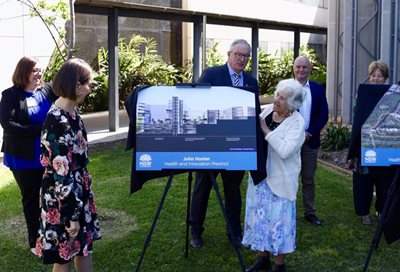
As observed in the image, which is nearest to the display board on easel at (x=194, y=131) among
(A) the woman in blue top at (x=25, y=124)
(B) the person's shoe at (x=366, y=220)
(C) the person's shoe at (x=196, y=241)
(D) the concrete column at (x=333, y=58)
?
(A) the woman in blue top at (x=25, y=124)

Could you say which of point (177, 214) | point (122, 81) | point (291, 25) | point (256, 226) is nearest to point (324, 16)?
point (291, 25)

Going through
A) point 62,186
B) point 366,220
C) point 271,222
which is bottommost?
point 366,220

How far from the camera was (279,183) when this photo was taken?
5.04 m

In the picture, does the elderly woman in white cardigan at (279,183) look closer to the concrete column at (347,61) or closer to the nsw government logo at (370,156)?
the nsw government logo at (370,156)

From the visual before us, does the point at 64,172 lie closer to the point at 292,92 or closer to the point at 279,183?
the point at 279,183

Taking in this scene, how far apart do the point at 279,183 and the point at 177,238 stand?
171 centimetres

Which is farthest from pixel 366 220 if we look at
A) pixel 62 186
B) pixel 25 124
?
pixel 62 186

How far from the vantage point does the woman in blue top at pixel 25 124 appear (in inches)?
215

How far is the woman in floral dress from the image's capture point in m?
4.01

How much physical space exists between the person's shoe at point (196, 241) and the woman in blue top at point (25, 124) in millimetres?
1592

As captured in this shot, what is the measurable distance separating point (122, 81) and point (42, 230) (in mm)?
13473

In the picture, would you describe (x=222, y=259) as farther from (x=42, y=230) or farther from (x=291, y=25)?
(x=291, y=25)

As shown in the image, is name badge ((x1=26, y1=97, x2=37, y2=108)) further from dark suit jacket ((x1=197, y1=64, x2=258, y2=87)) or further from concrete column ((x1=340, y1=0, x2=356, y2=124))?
concrete column ((x1=340, y1=0, x2=356, y2=124))

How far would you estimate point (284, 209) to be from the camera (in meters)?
5.07
